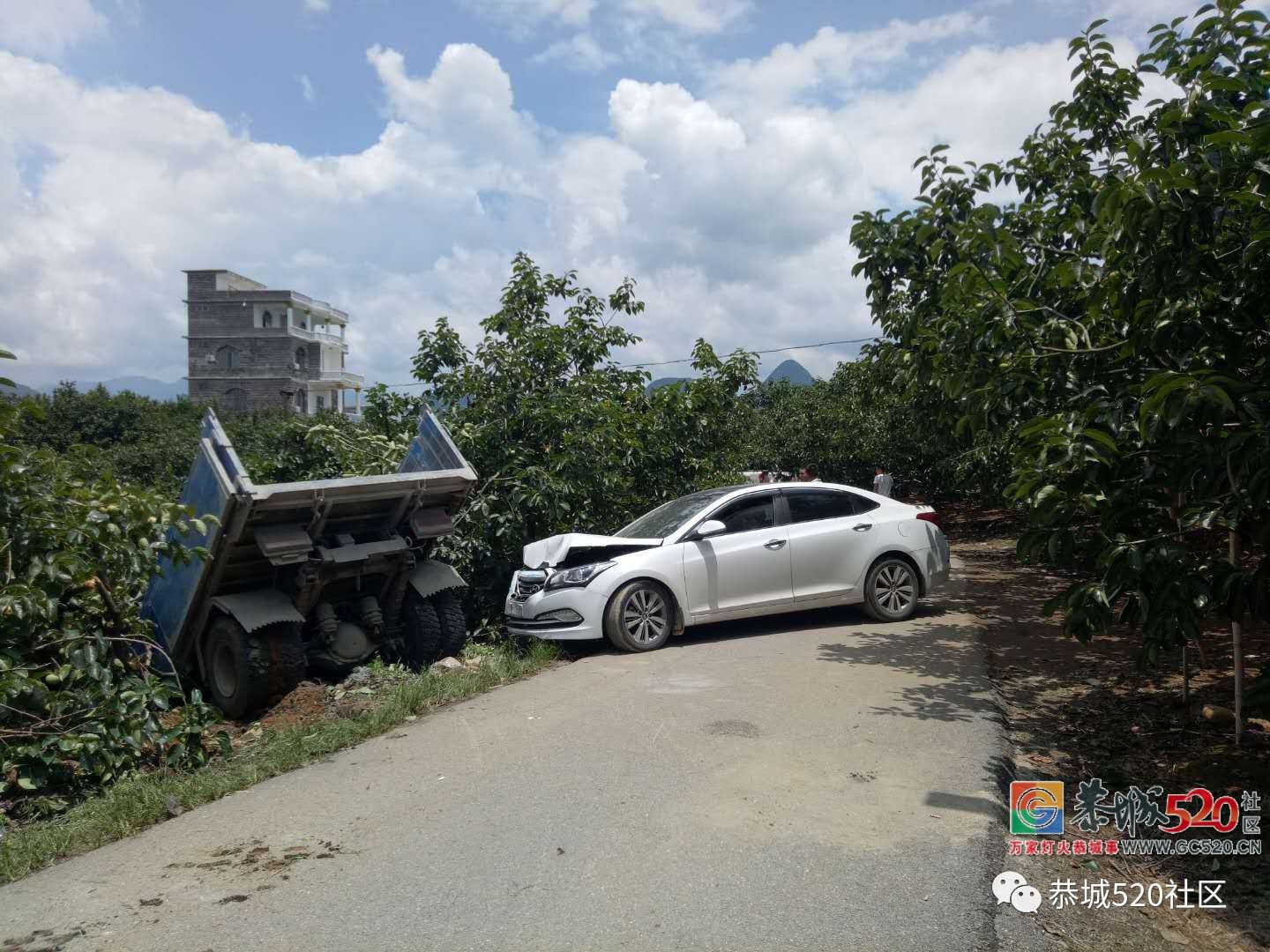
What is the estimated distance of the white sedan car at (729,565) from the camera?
30.9 feet

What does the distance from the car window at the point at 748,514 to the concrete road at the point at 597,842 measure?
2.80m

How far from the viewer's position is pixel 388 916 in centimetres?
403

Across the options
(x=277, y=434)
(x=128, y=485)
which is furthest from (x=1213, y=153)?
(x=277, y=434)

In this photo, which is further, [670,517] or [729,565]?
[670,517]

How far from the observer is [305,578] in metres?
8.42

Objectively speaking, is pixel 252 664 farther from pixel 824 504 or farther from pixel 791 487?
pixel 824 504

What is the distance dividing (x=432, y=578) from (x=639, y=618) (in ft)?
6.74

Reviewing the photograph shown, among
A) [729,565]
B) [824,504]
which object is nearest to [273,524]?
[729,565]

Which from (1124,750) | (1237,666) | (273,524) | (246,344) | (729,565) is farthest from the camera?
(246,344)

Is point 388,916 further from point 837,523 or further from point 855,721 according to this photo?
point 837,523

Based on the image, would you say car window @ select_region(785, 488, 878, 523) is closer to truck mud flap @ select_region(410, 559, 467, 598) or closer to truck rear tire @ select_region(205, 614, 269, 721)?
truck mud flap @ select_region(410, 559, 467, 598)

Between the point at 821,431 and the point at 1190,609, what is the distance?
80.5 ft

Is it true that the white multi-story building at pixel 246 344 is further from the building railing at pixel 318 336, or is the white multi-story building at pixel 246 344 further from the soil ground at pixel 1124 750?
the soil ground at pixel 1124 750

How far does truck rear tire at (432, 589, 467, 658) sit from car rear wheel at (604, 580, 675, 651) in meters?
1.52
